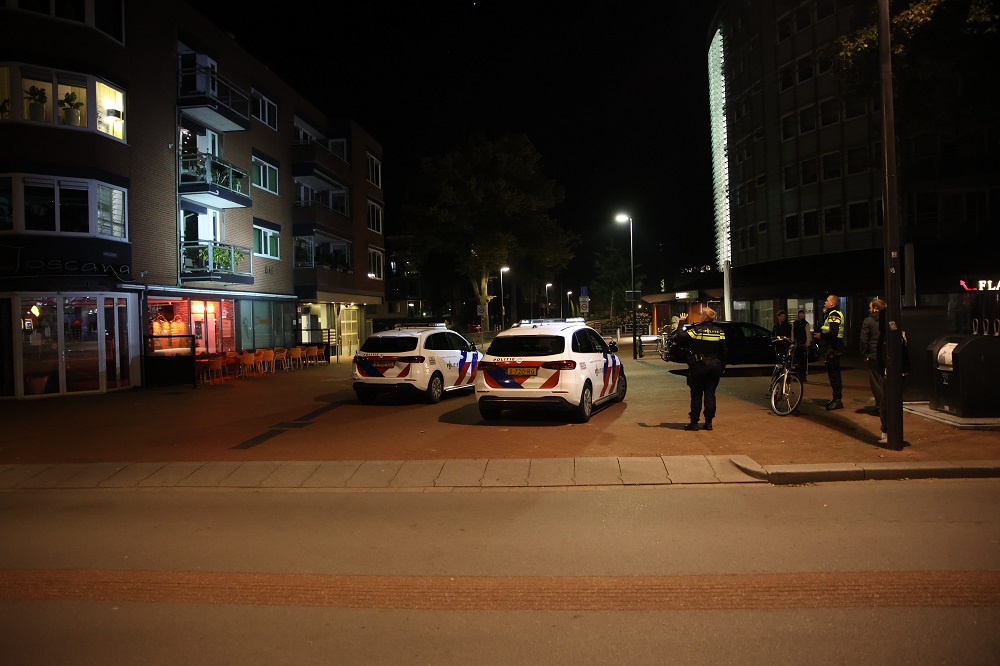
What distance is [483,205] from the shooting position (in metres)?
45.8

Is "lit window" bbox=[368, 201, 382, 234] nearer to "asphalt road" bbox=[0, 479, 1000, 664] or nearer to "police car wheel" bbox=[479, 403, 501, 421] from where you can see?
"police car wheel" bbox=[479, 403, 501, 421]

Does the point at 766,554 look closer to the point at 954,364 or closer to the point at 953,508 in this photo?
the point at 953,508

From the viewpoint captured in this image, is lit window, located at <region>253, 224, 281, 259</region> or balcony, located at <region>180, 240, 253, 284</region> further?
lit window, located at <region>253, 224, 281, 259</region>

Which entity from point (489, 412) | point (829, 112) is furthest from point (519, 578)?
point (829, 112)

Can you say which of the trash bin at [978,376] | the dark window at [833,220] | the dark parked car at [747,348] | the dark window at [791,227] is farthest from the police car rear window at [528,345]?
the dark window at [791,227]

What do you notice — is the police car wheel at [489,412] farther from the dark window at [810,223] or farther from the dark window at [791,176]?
the dark window at [791,176]

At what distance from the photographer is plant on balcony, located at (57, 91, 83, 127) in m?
18.4

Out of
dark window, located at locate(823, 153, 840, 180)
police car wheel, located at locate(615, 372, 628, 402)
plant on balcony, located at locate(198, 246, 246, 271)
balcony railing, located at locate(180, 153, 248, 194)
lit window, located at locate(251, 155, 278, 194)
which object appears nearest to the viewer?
police car wheel, located at locate(615, 372, 628, 402)

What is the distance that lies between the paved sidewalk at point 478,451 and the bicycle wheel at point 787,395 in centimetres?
27

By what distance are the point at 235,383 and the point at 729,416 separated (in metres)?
14.9

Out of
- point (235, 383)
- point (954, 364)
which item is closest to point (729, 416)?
point (954, 364)

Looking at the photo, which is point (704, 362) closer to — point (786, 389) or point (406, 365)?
point (786, 389)

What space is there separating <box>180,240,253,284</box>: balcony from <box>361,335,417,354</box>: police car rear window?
9968 mm

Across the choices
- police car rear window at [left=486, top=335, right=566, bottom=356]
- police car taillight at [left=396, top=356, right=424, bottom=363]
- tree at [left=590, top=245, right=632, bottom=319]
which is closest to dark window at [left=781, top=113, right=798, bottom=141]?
police car taillight at [left=396, top=356, right=424, bottom=363]
